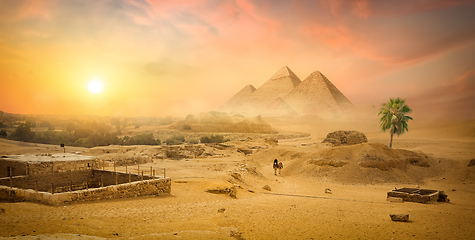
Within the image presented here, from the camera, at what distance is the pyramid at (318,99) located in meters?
124

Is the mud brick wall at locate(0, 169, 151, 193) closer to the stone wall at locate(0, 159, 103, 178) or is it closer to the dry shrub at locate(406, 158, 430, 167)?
the stone wall at locate(0, 159, 103, 178)

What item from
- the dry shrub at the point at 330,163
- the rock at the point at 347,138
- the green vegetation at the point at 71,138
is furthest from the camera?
the green vegetation at the point at 71,138

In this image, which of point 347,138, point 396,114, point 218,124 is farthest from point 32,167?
point 218,124

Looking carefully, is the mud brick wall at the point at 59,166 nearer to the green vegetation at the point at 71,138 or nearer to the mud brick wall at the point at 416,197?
the mud brick wall at the point at 416,197

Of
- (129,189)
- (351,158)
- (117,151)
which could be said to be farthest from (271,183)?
(117,151)

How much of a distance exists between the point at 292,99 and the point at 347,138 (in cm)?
11400

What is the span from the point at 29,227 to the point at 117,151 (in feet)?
66.5

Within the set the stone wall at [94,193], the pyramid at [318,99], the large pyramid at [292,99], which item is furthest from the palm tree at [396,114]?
the pyramid at [318,99]

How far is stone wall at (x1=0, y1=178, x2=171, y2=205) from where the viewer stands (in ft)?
25.0

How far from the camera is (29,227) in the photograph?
17.5ft

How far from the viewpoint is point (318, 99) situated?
423 ft

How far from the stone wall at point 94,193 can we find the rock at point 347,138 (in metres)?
21.4

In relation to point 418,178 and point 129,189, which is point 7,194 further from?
point 418,178

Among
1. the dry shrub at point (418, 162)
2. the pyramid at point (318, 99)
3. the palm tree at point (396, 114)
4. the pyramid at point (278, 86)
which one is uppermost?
the pyramid at point (278, 86)
